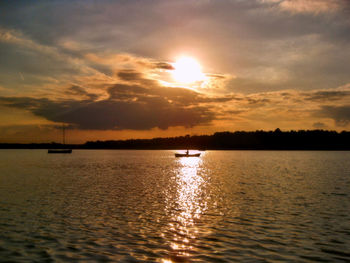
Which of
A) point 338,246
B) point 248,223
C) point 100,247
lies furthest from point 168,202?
point 338,246

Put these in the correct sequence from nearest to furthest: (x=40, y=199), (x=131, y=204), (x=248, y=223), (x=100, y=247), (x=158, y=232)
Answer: (x=100, y=247)
(x=158, y=232)
(x=248, y=223)
(x=131, y=204)
(x=40, y=199)

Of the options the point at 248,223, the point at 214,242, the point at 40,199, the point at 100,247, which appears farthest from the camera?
the point at 40,199

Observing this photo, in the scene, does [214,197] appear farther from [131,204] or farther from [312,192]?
[312,192]

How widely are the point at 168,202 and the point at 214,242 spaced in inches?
638

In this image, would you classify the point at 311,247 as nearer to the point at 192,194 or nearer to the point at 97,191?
the point at 192,194

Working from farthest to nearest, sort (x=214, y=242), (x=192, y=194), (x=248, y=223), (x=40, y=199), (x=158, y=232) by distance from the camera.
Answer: (x=192, y=194)
(x=40, y=199)
(x=248, y=223)
(x=158, y=232)
(x=214, y=242)

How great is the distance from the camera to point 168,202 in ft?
114

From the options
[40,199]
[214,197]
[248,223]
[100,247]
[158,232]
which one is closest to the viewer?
[100,247]

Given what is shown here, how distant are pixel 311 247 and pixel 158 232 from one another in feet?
31.5

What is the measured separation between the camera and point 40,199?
116ft

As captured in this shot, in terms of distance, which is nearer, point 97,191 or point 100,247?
point 100,247

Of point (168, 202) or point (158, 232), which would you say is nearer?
point (158, 232)

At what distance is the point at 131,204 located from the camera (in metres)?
32.8

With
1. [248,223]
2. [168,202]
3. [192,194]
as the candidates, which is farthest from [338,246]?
[192,194]
